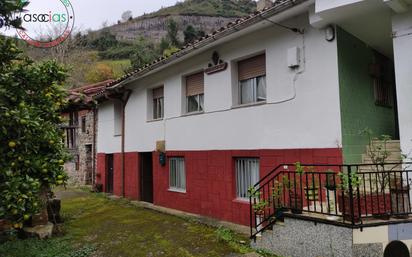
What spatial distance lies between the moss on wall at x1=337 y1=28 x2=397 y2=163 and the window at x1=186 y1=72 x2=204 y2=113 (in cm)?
441

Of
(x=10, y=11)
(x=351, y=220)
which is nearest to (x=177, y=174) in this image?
(x=351, y=220)

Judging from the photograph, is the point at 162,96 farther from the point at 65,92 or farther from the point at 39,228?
the point at 39,228

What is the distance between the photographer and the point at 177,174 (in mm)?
10734

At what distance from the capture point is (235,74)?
846 centimetres

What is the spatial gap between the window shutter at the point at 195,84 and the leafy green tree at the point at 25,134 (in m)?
4.28

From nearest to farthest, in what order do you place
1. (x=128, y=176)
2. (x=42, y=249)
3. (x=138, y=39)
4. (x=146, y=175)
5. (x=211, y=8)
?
(x=42, y=249)
(x=146, y=175)
(x=128, y=176)
(x=138, y=39)
(x=211, y=8)

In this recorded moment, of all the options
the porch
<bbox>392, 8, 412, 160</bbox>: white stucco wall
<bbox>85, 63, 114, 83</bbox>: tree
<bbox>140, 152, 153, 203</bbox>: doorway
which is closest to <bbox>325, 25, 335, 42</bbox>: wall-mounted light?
<bbox>392, 8, 412, 160</bbox>: white stucco wall

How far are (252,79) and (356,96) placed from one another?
257 cm

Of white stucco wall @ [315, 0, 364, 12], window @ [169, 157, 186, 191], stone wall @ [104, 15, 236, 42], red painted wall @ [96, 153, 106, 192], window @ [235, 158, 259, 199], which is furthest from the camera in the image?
stone wall @ [104, 15, 236, 42]

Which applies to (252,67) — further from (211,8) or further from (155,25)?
(155,25)

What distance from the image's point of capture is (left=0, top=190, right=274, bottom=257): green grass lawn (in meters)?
6.54

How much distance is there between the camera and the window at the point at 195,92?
973 centimetres

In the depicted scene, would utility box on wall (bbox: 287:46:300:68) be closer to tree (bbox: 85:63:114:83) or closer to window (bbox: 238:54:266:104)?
window (bbox: 238:54:266:104)

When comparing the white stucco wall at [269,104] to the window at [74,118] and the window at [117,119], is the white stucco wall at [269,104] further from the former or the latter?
the window at [74,118]
